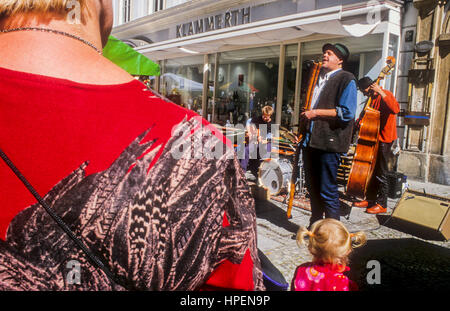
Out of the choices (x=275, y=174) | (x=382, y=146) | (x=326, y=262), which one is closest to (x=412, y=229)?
(x=382, y=146)

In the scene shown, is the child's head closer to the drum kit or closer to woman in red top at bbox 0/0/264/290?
woman in red top at bbox 0/0/264/290

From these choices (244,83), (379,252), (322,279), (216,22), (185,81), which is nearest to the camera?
(322,279)

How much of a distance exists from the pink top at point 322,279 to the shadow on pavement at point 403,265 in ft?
3.59

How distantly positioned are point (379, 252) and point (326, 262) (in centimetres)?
209

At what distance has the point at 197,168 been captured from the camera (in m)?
0.74

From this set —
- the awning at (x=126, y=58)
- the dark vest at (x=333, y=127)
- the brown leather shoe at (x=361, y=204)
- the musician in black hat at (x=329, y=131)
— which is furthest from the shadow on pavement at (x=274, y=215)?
the awning at (x=126, y=58)

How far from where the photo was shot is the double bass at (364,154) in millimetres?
5153

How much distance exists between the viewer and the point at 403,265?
3.53 meters

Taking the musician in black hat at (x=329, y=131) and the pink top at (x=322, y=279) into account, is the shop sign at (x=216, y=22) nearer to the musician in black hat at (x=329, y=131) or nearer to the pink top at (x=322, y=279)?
the musician in black hat at (x=329, y=131)

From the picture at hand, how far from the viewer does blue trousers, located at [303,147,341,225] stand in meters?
3.64

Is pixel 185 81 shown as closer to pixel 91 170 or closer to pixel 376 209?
pixel 376 209

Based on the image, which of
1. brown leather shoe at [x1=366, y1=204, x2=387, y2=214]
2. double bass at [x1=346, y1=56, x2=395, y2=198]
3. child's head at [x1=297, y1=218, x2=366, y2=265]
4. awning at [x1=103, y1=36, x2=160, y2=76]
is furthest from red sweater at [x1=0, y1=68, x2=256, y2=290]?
brown leather shoe at [x1=366, y1=204, x2=387, y2=214]

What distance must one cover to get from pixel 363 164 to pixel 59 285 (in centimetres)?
507
